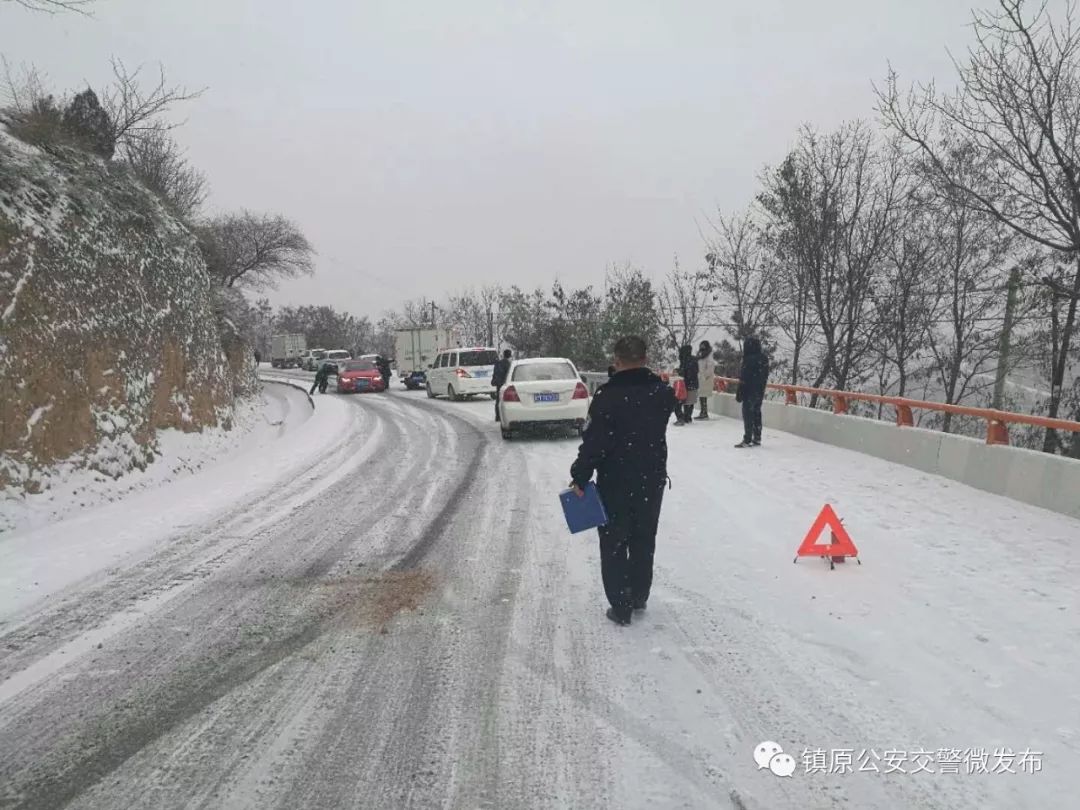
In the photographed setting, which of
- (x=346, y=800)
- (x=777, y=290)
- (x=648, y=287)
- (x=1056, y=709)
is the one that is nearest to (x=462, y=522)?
(x=346, y=800)

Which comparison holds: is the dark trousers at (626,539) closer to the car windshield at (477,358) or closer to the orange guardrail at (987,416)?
the orange guardrail at (987,416)

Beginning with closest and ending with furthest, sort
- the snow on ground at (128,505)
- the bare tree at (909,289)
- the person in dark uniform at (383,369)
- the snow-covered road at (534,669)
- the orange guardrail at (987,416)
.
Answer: the snow-covered road at (534,669), the snow on ground at (128,505), the orange guardrail at (987,416), the bare tree at (909,289), the person in dark uniform at (383,369)

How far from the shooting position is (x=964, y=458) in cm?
848

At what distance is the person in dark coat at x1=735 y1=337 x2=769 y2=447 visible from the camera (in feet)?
37.2

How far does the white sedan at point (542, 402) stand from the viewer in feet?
42.3

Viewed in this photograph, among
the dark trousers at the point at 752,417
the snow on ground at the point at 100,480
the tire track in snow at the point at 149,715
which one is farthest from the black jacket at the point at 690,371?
the tire track in snow at the point at 149,715

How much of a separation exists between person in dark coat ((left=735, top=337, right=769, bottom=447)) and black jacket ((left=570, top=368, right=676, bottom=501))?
7.43 m

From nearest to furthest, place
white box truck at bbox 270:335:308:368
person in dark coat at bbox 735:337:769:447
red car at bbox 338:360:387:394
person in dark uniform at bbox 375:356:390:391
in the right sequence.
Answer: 1. person in dark coat at bbox 735:337:769:447
2. red car at bbox 338:360:387:394
3. person in dark uniform at bbox 375:356:390:391
4. white box truck at bbox 270:335:308:368

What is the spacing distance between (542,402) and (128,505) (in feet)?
23.0

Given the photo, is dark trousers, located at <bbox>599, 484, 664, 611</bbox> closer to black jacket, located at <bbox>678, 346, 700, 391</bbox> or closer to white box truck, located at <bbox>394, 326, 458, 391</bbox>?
black jacket, located at <bbox>678, 346, 700, 391</bbox>

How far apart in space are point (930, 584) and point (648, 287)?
1326 inches

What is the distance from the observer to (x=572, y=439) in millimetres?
13570

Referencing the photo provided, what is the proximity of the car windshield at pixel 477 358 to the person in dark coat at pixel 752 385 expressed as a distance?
14.2 m

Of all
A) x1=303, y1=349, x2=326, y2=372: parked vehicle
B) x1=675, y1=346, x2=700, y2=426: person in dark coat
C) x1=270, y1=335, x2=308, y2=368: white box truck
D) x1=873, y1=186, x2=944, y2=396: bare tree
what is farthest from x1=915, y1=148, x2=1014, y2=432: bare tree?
x1=270, y1=335, x2=308, y2=368: white box truck
